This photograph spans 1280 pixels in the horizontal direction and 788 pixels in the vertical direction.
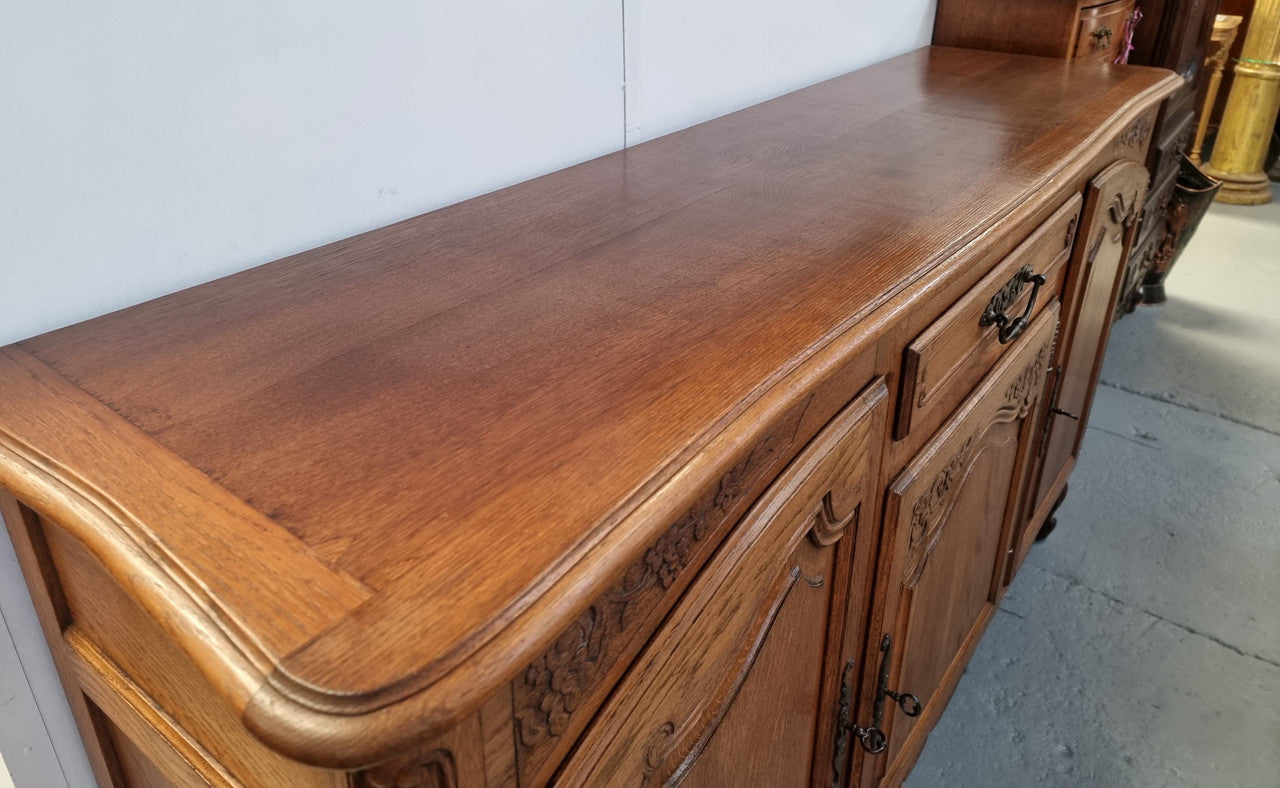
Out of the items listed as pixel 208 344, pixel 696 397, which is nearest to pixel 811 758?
pixel 696 397

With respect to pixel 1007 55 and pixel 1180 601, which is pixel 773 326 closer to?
pixel 1007 55

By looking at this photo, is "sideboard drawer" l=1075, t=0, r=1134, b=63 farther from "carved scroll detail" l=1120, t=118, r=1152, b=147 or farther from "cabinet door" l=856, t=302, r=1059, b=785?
"cabinet door" l=856, t=302, r=1059, b=785

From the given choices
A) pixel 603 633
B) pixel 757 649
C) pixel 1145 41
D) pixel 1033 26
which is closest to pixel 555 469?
pixel 603 633

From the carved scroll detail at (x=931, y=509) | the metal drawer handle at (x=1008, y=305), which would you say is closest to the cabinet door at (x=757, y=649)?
the carved scroll detail at (x=931, y=509)

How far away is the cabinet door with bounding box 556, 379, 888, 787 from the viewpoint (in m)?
0.50

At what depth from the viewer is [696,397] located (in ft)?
1.61

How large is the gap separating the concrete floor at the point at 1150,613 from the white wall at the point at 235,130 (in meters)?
0.99

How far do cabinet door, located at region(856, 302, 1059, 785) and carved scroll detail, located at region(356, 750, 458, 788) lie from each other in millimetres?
476

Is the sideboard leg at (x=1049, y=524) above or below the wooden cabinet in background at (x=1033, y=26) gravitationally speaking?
below

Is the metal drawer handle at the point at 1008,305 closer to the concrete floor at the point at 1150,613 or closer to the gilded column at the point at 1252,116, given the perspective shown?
the concrete floor at the point at 1150,613

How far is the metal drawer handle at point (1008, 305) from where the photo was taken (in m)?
0.83

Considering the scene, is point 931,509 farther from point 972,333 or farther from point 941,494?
point 972,333

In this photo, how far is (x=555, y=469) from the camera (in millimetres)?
437

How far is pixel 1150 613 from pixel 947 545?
29.2 inches
